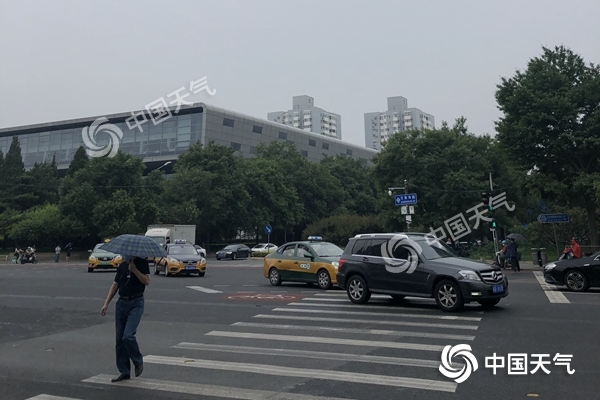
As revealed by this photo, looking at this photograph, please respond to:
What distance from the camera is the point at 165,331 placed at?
32.8ft

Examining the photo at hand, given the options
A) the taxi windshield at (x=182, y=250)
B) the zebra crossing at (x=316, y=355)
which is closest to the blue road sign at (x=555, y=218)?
the zebra crossing at (x=316, y=355)

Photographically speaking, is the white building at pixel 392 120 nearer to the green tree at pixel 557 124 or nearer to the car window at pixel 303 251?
the green tree at pixel 557 124

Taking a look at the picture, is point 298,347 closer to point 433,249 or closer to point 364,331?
point 364,331

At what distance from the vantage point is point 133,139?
79.3 metres

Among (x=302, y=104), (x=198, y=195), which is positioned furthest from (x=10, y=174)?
(x=302, y=104)

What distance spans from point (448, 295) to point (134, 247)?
7.56 m

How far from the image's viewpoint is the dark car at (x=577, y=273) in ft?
49.7

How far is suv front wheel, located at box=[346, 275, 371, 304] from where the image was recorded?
43.2ft

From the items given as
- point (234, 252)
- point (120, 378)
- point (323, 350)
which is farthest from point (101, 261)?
point (120, 378)

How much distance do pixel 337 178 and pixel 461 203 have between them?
1312 inches

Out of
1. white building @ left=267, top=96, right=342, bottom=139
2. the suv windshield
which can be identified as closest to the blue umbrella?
the suv windshield

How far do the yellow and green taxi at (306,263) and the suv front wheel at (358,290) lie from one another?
3112mm

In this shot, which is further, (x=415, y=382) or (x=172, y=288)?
(x=172, y=288)

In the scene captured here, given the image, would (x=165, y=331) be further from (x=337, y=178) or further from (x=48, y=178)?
(x=337, y=178)
